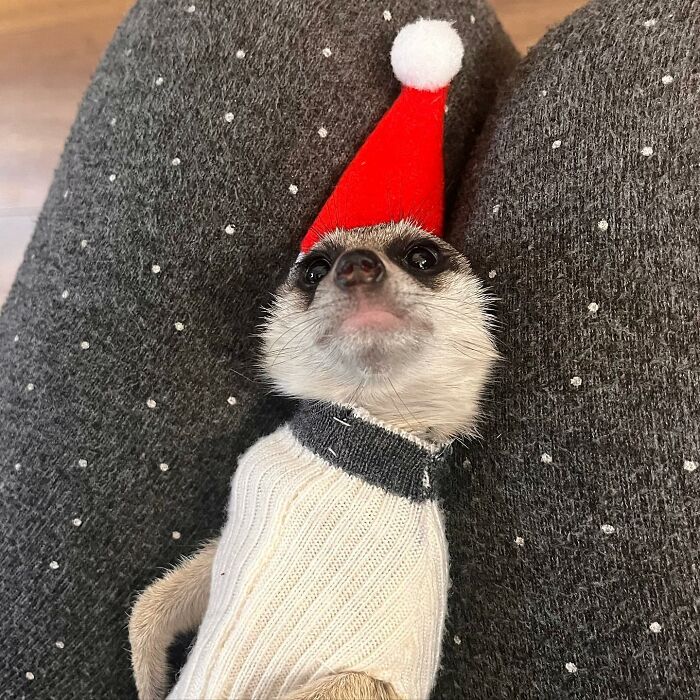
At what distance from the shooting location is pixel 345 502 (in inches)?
34.4

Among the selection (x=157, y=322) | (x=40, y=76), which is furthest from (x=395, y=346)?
(x=40, y=76)

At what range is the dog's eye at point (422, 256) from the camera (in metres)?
1.00

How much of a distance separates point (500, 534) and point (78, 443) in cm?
72

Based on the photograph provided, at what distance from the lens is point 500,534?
96 cm

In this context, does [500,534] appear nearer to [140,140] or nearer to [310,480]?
[310,480]

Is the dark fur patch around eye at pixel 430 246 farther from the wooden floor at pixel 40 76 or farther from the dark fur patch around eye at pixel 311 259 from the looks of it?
the wooden floor at pixel 40 76

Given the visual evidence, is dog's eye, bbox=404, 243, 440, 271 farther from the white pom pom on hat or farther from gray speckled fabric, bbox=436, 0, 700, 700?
the white pom pom on hat

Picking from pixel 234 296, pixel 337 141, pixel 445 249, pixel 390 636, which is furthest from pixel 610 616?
pixel 337 141

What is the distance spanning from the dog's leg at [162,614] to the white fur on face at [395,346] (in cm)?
34

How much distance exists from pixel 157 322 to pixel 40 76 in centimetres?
107

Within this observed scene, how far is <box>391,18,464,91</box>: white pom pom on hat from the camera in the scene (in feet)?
3.31

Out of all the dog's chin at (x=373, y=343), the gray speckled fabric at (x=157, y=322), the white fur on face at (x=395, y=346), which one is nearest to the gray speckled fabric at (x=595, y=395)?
the white fur on face at (x=395, y=346)

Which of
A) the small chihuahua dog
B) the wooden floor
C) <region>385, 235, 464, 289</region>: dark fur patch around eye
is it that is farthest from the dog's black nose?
the wooden floor

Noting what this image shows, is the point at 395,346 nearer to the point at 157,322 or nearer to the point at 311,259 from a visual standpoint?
the point at 311,259
